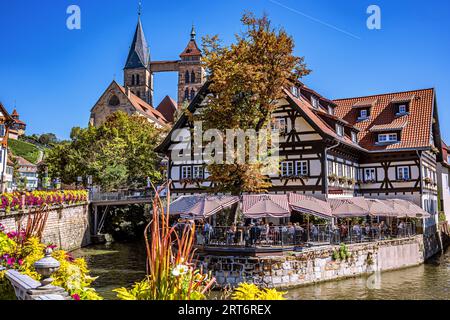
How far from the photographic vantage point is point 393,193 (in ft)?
103

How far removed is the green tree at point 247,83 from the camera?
22.1 meters

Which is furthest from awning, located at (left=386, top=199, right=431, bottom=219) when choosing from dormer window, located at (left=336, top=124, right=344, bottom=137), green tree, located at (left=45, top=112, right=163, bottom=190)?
green tree, located at (left=45, top=112, right=163, bottom=190)

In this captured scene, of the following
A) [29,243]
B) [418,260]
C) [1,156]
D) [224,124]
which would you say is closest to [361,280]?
[418,260]

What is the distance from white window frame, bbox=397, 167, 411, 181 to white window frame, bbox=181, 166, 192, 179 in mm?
14148

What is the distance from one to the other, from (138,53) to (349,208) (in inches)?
3526

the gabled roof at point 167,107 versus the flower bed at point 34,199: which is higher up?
the gabled roof at point 167,107

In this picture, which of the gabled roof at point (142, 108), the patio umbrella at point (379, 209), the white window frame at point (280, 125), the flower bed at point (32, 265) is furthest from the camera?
the gabled roof at point (142, 108)

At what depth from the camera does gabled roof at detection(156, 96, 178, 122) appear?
318 feet

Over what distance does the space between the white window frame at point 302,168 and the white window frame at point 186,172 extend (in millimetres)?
7707

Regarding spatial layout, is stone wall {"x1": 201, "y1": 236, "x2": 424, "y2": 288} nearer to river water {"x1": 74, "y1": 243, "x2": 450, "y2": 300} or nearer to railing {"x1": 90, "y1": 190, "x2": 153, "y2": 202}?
river water {"x1": 74, "y1": 243, "x2": 450, "y2": 300}

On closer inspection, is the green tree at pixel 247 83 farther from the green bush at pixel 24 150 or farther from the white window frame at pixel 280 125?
the green bush at pixel 24 150

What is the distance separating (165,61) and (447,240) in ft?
282

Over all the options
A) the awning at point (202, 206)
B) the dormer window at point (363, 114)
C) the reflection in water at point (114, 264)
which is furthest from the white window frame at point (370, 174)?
the reflection in water at point (114, 264)
